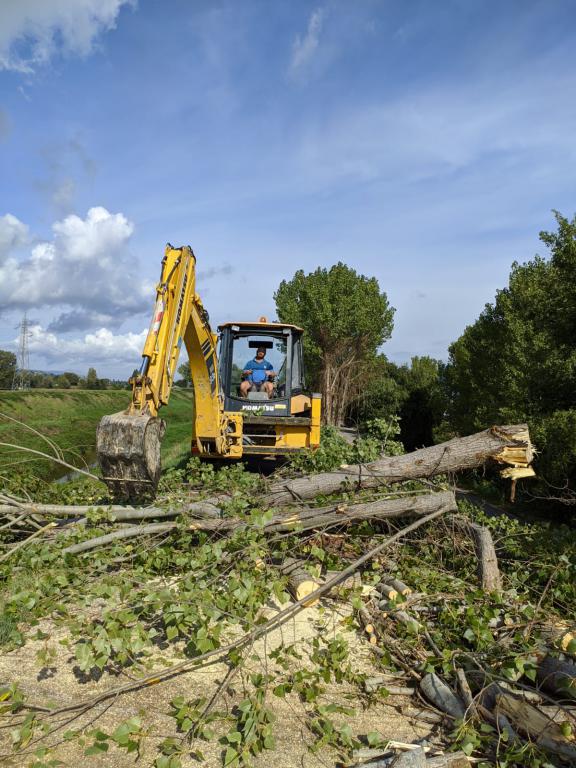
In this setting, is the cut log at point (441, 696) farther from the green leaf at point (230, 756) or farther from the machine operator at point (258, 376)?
the machine operator at point (258, 376)

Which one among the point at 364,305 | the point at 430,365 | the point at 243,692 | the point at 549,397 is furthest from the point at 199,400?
the point at 430,365

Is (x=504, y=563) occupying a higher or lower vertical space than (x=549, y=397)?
lower

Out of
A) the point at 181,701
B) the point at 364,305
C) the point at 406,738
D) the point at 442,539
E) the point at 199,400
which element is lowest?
the point at 406,738

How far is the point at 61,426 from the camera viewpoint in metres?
22.8

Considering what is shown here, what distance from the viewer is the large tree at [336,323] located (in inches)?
958

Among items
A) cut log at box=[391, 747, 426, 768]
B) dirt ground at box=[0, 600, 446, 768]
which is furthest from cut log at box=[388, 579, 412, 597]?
cut log at box=[391, 747, 426, 768]

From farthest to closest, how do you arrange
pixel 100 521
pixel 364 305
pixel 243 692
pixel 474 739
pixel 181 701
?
pixel 364 305, pixel 100 521, pixel 243 692, pixel 181 701, pixel 474 739

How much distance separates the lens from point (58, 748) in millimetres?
2723

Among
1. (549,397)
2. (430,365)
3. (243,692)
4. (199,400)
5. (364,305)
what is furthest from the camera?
(430,365)

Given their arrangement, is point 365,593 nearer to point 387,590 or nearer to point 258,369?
point 387,590

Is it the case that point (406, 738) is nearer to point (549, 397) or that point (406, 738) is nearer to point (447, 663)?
point (447, 663)

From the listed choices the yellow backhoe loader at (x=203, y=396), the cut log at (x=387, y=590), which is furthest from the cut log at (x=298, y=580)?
the yellow backhoe loader at (x=203, y=396)

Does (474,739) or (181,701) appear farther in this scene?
(181,701)

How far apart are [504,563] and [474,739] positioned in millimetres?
2583
